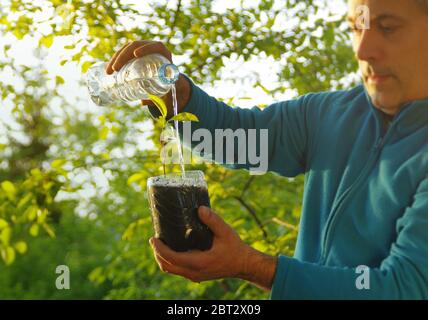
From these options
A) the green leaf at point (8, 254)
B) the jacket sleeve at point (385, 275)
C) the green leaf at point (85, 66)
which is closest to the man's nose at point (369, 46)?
the jacket sleeve at point (385, 275)

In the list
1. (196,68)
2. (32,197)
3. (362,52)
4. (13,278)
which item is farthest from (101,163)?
(13,278)

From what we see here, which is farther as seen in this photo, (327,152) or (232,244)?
(327,152)

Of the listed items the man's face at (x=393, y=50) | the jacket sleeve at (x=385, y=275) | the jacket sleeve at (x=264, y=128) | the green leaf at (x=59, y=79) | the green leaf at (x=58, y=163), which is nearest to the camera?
the jacket sleeve at (x=385, y=275)

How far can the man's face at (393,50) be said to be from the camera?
58.3 inches

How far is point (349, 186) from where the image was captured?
1.56 meters

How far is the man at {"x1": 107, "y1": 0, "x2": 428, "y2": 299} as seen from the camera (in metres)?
1.33

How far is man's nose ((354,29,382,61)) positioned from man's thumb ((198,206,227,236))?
1.66 ft

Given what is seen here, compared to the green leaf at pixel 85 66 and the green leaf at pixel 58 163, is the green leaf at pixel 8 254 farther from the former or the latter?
the green leaf at pixel 85 66

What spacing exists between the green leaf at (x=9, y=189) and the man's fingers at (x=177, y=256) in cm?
115

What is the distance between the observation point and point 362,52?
1.52 m

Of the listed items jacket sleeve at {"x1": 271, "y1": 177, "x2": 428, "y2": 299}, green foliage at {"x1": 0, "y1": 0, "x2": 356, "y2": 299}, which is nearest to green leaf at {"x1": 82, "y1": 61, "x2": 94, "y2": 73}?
green foliage at {"x1": 0, "y1": 0, "x2": 356, "y2": 299}

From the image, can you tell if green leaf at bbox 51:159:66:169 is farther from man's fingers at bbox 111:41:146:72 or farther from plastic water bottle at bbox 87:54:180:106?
man's fingers at bbox 111:41:146:72

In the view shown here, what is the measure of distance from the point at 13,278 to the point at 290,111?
408 cm

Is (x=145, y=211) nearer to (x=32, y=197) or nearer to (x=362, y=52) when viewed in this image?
(x=32, y=197)
